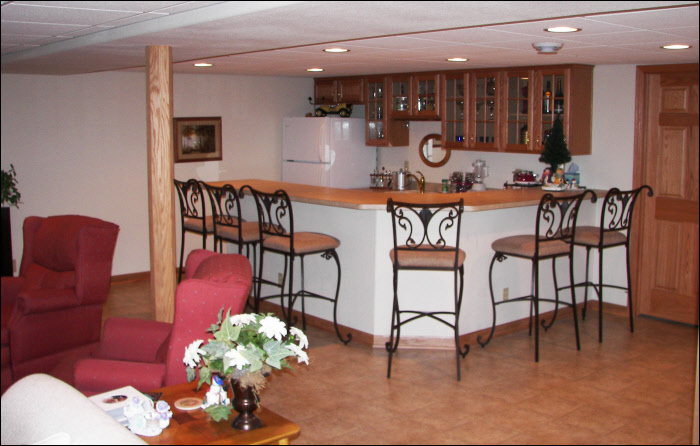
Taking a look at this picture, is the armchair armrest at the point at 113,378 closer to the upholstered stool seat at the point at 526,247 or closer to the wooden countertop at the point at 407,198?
the wooden countertop at the point at 407,198

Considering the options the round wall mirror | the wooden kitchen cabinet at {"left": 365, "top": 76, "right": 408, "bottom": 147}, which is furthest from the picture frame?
the round wall mirror

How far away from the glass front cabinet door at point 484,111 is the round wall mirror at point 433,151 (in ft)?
2.51

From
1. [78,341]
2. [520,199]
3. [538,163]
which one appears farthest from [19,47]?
[538,163]

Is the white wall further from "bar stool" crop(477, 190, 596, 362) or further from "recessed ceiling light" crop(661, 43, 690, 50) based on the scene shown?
"recessed ceiling light" crop(661, 43, 690, 50)

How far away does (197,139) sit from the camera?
7711mm

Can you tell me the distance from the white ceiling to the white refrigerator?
227 cm

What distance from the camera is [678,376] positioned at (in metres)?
4.70

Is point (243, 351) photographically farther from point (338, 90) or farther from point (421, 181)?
point (338, 90)

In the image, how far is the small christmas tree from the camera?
19.7 ft

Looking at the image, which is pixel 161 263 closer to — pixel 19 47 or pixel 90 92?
pixel 19 47

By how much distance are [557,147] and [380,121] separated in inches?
94.4

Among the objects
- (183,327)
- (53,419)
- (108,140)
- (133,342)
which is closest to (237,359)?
(53,419)

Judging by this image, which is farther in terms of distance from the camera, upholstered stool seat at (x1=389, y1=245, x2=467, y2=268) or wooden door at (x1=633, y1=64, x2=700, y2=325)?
wooden door at (x1=633, y1=64, x2=700, y2=325)

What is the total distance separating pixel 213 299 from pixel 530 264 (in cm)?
320
